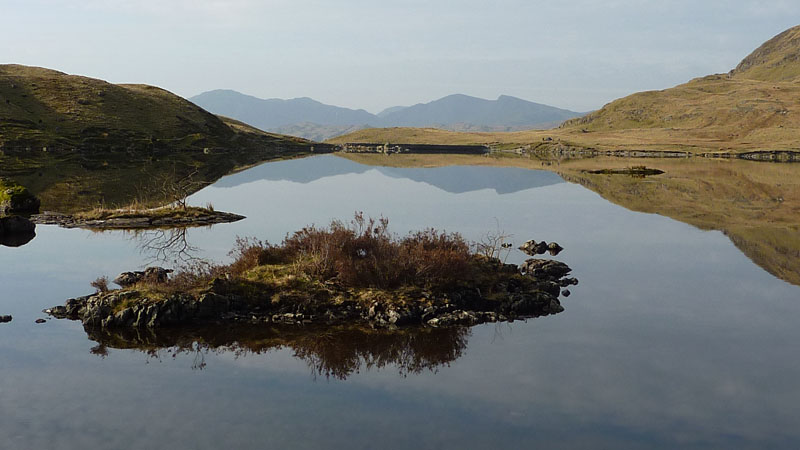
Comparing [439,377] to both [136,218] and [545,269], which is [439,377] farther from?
[136,218]

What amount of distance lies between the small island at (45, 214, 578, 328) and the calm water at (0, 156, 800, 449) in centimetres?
112

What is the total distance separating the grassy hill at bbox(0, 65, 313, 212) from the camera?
76.5m

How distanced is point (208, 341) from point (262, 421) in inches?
251

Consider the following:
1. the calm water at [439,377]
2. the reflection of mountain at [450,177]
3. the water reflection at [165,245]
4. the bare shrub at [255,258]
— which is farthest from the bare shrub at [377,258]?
the reflection of mountain at [450,177]

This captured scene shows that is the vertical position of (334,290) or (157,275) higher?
(157,275)

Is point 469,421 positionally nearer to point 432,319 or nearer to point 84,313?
point 432,319

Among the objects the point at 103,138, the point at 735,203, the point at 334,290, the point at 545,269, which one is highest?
the point at 103,138

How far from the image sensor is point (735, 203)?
5912cm

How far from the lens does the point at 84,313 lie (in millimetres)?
21281

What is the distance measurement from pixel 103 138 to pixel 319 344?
133 metres

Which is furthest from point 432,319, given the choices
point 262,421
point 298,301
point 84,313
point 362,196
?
point 362,196

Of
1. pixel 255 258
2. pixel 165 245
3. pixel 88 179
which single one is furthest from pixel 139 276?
pixel 88 179

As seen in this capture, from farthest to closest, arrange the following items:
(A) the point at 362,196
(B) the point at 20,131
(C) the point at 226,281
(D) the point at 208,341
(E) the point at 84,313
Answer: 1. (B) the point at 20,131
2. (A) the point at 362,196
3. (C) the point at 226,281
4. (E) the point at 84,313
5. (D) the point at 208,341

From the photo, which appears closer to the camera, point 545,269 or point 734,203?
point 545,269
